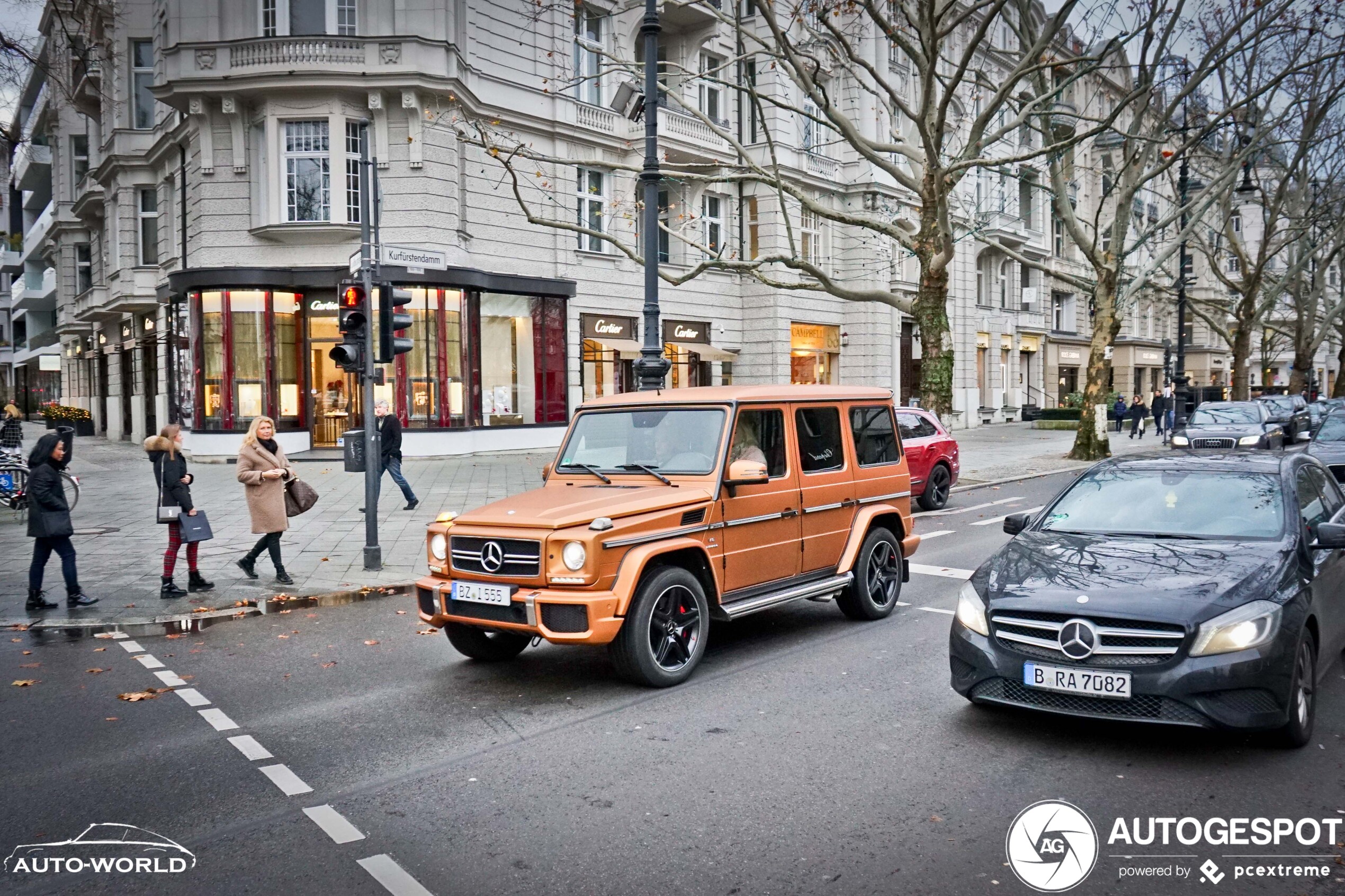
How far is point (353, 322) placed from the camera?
11.2 m

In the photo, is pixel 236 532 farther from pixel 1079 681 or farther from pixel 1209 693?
pixel 1209 693

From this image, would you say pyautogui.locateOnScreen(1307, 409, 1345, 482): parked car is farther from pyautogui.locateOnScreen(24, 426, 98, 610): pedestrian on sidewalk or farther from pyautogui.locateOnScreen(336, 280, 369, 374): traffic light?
pyautogui.locateOnScreen(24, 426, 98, 610): pedestrian on sidewalk

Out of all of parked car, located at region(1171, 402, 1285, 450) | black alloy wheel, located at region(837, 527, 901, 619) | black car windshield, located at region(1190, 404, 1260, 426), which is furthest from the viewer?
black car windshield, located at region(1190, 404, 1260, 426)

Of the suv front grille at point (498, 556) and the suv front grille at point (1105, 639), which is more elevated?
the suv front grille at point (498, 556)

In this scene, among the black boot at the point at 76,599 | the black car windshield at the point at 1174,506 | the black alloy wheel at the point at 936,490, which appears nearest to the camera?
the black car windshield at the point at 1174,506

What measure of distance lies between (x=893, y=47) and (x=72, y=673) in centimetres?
3391

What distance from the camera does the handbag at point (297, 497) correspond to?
1055cm

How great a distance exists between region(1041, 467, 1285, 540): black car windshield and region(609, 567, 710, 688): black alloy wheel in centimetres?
231

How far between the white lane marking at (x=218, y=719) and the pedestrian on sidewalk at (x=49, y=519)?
3.96 metres

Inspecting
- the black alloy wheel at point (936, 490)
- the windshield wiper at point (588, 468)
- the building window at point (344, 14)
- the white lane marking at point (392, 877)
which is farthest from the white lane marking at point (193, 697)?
the building window at point (344, 14)

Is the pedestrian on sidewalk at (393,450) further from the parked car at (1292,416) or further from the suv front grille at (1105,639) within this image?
the parked car at (1292,416)

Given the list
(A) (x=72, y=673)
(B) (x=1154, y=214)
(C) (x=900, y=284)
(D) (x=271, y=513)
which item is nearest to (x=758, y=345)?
(C) (x=900, y=284)

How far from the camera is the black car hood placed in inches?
200

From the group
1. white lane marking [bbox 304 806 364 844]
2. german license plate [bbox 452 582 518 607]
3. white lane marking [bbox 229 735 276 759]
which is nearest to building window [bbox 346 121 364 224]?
german license plate [bbox 452 582 518 607]
